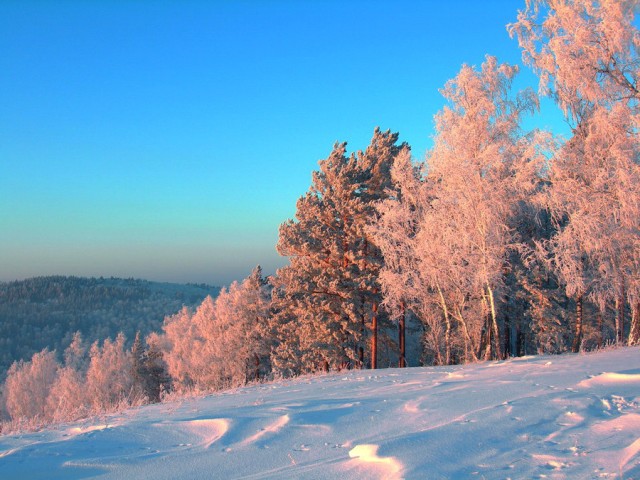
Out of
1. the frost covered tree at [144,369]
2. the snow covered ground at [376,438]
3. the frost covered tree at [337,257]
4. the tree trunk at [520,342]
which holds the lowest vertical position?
the frost covered tree at [144,369]

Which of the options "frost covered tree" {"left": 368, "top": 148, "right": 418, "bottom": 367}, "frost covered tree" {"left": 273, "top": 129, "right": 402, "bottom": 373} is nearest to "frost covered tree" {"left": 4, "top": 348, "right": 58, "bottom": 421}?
"frost covered tree" {"left": 273, "top": 129, "right": 402, "bottom": 373}

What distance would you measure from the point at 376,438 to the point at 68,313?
176 meters

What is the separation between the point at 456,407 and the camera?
6.70 metres

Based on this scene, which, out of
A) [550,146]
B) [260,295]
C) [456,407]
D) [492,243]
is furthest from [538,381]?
[260,295]

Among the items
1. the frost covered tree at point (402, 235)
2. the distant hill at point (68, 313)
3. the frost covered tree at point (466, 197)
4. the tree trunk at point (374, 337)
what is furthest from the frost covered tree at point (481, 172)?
the distant hill at point (68, 313)

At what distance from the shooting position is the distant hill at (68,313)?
12794cm

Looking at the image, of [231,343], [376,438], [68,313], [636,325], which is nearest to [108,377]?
[231,343]

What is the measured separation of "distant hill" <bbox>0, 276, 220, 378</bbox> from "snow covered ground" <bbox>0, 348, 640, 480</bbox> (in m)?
116

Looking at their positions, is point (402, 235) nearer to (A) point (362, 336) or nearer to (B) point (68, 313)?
(A) point (362, 336)

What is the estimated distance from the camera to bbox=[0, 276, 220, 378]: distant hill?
12794cm

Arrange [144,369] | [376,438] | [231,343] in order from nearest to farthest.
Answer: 1. [376,438]
2. [231,343]
3. [144,369]

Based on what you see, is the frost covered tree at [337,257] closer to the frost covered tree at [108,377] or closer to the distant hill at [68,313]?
the frost covered tree at [108,377]

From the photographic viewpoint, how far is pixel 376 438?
17.9ft

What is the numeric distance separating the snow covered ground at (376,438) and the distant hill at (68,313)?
380 ft
